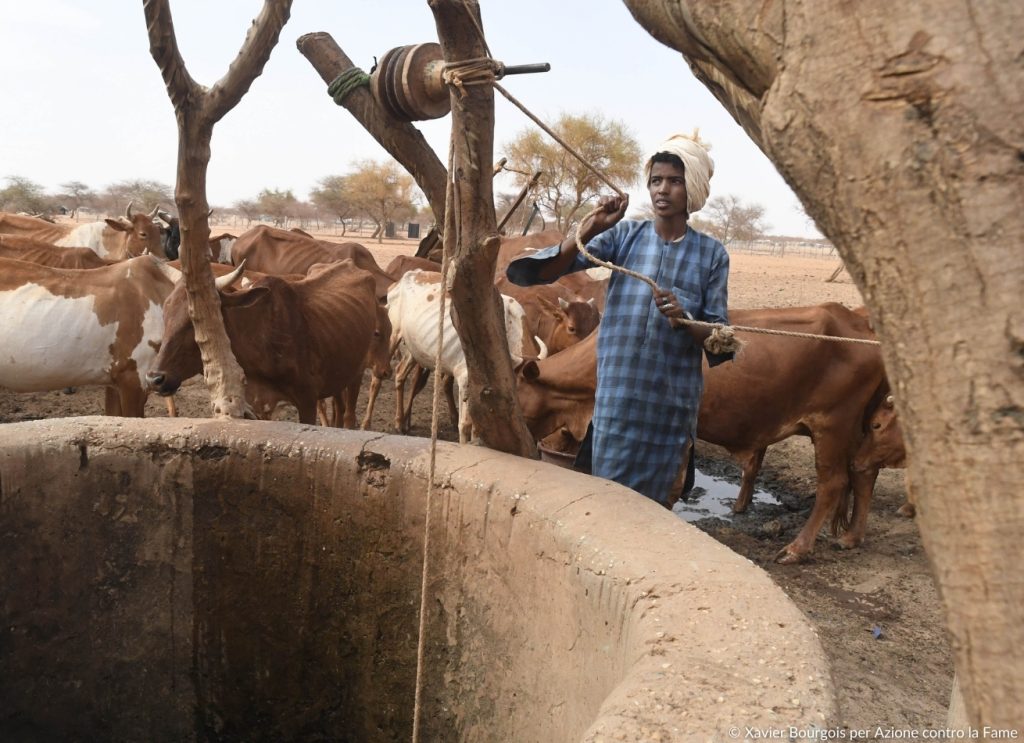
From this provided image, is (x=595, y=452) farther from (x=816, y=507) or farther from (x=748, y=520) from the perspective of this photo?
(x=748, y=520)

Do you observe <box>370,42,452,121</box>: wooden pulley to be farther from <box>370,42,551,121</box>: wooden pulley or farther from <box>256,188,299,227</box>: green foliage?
<box>256,188,299,227</box>: green foliage

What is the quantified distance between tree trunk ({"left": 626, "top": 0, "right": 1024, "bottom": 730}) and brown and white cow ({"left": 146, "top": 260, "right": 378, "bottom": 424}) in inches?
173

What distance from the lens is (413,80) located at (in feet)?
6.81

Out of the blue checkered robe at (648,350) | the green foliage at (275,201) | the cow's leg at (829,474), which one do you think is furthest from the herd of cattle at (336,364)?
the green foliage at (275,201)

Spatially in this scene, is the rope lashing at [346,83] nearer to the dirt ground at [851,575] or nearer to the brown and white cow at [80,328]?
the dirt ground at [851,575]

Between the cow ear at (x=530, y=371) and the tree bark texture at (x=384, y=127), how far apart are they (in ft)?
7.92

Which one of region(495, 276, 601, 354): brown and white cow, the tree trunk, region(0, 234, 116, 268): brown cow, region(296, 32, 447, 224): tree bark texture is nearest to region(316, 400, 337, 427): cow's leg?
region(495, 276, 601, 354): brown and white cow

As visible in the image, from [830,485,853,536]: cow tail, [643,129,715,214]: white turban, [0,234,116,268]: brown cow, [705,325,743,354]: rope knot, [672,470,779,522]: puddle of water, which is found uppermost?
[643,129,715,214]: white turban

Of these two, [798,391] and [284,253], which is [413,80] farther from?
[284,253]

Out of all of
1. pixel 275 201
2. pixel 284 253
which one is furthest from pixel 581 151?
pixel 275 201

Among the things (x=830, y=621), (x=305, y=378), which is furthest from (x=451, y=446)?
(x=305, y=378)

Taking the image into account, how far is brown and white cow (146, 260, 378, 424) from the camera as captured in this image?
15.7ft

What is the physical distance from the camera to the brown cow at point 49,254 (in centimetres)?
839

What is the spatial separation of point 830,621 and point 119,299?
5302mm
